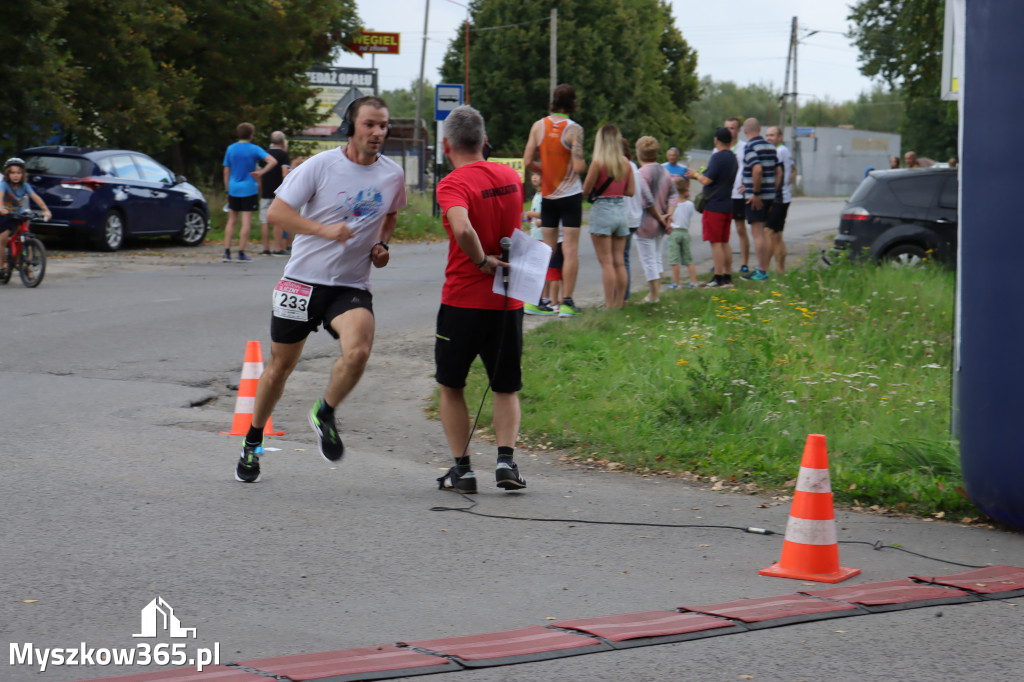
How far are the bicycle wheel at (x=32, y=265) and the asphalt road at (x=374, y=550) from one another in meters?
6.48

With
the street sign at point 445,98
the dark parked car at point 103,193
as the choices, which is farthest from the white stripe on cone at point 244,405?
the street sign at point 445,98

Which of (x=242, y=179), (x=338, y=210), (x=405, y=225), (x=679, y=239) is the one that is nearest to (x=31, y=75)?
(x=242, y=179)

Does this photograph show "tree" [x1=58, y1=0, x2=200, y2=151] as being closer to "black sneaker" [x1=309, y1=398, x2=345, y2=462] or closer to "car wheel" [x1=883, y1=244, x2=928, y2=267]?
"car wheel" [x1=883, y1=244, x2=928, y2=267]

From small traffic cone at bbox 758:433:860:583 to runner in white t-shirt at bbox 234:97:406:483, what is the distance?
2.26m

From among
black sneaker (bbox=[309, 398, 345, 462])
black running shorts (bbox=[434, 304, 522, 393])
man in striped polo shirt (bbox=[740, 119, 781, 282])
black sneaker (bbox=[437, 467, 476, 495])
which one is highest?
man in striped polo shirt (bbox=[740, 119, 781, 282])

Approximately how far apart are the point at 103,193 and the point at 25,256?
4.70 m

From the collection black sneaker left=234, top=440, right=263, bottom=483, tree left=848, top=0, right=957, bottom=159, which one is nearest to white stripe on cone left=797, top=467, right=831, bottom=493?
black sneaker left=234, top=440, right=263, bottom=483

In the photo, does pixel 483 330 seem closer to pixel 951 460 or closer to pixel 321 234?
pixel 321 234

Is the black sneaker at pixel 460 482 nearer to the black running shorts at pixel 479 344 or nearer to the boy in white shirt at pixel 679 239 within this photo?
the black running shorts at pixel 479 344

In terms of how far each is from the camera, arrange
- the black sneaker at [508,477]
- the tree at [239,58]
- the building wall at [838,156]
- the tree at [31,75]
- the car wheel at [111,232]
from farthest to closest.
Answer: the building wall at [838,156] < the tree at [239,58] < the tree at [31,75] < the car wheel at [111,232] < the black sneaker at [508,477]

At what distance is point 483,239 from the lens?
6059mm

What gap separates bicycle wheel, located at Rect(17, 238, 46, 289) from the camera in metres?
14.8

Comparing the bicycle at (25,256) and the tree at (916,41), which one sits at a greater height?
the tree at (916,41)

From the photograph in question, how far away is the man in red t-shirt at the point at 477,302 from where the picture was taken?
601cm
